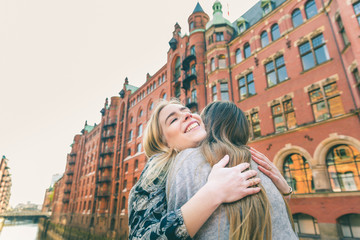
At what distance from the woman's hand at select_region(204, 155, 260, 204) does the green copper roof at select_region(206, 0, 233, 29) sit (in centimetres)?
2117

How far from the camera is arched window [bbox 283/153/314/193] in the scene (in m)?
11.8

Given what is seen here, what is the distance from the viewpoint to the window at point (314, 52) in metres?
12.5

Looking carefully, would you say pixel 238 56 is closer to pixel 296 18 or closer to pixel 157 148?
pixel 296 18

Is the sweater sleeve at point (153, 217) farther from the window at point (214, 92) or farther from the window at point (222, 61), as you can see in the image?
the window at point (222, 61)

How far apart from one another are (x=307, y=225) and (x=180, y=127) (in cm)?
1304

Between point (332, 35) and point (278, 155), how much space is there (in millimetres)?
7892

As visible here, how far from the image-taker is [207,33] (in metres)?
20.7

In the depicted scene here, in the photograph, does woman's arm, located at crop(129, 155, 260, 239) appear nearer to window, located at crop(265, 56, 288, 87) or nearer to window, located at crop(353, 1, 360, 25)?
window, located at crop(353, 1, 360, 25)

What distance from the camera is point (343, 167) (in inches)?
422

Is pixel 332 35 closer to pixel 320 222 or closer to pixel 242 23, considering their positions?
pixel 242 23

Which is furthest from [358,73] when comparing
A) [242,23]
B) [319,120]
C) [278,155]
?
[242,23]

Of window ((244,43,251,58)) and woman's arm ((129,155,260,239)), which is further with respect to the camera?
window ((244,43,251,58))

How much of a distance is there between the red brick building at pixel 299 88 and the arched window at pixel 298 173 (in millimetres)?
55

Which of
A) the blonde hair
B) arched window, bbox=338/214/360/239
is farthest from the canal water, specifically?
the blonde hair
